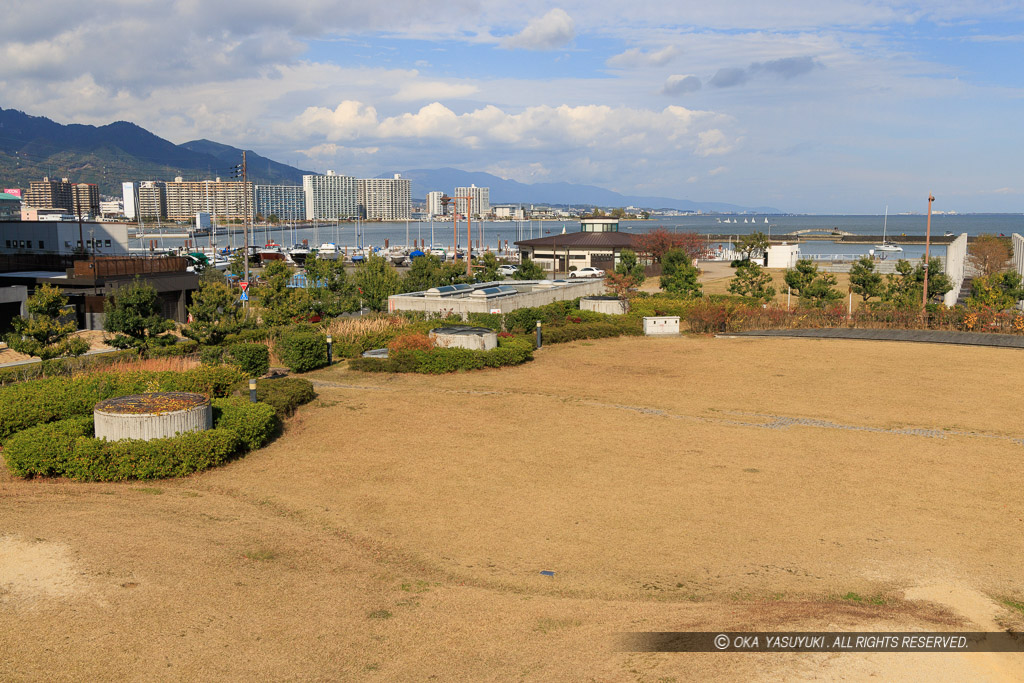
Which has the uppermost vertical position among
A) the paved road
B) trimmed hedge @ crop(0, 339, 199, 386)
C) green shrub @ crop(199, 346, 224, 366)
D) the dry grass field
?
green shrub @ crop(199, 346, 224, 366)

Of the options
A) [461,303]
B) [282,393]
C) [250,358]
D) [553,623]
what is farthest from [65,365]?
[553,623]

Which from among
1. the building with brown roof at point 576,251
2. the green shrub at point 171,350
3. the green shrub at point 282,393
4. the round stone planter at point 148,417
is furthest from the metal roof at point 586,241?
the round stone planter at point 148,417

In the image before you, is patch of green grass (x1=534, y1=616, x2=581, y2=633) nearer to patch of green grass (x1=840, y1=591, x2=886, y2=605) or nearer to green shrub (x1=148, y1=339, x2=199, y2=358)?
patch of green grass (x1=840, y1=591, x2=886, y2=605)

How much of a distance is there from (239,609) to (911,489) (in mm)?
10567

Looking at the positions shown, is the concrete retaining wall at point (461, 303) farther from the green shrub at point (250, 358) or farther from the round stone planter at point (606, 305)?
the green shrub at point (250, 358)

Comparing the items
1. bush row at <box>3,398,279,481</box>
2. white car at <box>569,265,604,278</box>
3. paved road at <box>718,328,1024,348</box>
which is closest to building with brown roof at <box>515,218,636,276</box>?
white car at <box>569,265,604,278</box>

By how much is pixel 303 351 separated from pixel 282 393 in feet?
17.9

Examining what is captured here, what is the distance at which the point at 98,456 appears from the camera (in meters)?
12.6

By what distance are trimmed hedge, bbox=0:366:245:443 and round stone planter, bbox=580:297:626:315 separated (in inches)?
816

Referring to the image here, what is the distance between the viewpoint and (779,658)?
7.07 m

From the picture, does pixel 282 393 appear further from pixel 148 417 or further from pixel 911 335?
pixel 911 335

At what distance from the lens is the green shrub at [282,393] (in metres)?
17.2

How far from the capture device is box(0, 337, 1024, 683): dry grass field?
728cm

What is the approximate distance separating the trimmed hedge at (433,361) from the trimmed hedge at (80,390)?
17.7 ft
